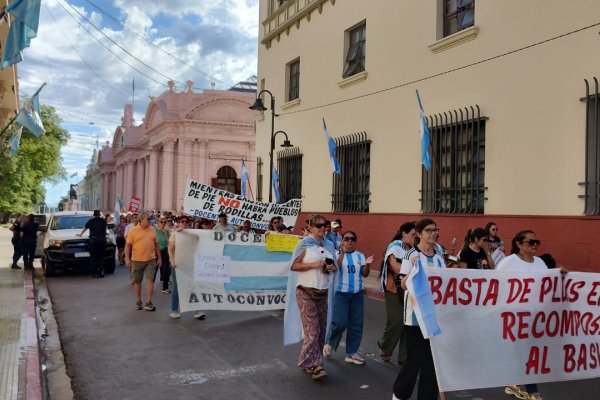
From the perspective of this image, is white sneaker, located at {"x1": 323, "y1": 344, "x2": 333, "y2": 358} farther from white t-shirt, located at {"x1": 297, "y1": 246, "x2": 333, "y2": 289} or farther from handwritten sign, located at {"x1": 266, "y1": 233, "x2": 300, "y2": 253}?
handwritten sign, located at {"x1": 266, "y1": 233, "x2": 300, "y2": 253}

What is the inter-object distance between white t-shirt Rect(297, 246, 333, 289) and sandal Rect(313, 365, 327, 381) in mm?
840

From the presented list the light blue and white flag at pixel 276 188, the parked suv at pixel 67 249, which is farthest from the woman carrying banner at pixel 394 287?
the light blue and white flag at pixel 276 188

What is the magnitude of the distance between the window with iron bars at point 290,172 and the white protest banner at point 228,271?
10.8m

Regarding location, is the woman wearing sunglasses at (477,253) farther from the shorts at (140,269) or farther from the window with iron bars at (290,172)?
the window with iron bars at (290,172)

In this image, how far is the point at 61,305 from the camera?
10.8m

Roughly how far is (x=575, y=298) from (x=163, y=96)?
4591 centimetres

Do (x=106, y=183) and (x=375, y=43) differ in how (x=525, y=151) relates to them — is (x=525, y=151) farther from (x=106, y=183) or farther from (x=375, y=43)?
(x=106, y=183)

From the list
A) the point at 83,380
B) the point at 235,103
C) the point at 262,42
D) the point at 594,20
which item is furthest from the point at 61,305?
the point at 235,103

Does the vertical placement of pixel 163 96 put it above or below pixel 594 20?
above

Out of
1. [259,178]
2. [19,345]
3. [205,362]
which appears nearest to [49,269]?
[19,345]

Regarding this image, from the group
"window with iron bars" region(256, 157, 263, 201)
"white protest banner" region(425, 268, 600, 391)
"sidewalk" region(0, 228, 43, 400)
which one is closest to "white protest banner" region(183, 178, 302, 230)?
"sidewalk" region(0, 228, 43, 400)

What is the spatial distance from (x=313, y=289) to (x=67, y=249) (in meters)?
10.9

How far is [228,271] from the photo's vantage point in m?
9.39

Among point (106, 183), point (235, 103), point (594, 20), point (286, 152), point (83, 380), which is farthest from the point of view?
point (106, 183)
